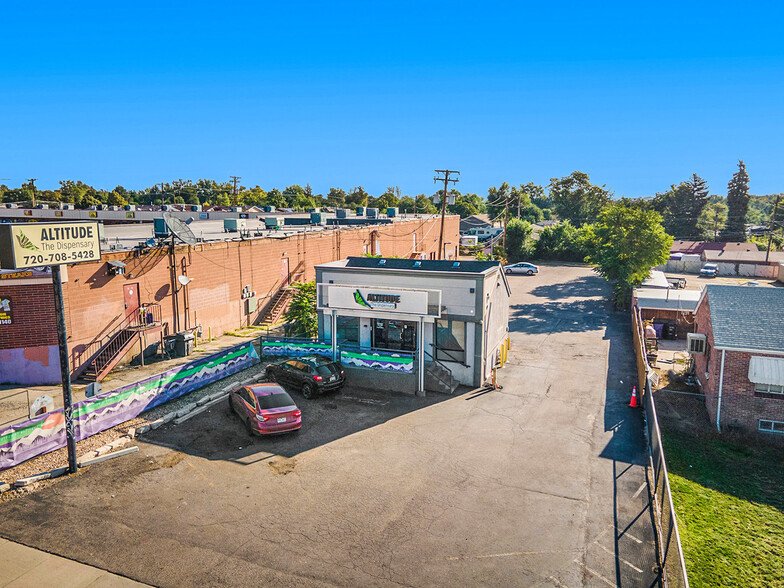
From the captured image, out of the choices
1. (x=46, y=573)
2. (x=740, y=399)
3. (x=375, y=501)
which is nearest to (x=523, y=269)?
(x=740, y=399)

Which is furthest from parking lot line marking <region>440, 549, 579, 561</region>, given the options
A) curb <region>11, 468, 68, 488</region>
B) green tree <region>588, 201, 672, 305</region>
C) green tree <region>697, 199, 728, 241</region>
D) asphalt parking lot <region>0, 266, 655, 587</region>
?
green tree <region>697, 199, 728, 241</region>

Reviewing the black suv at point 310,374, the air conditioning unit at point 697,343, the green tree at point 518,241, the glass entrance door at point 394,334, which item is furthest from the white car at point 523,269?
the black suv at point 310,374

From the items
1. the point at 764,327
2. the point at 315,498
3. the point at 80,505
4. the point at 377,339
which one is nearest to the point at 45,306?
the point at 80,505

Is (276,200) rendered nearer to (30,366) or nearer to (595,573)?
(30,366)

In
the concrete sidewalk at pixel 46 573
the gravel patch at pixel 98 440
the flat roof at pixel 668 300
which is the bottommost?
the concrete sidewalk at pixel 46 573

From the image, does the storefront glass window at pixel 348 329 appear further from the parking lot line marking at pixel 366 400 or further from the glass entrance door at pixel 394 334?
the parking lot line marking at pixel 366 400

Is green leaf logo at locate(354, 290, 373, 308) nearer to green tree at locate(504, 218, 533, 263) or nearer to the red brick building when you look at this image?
the red brick building
